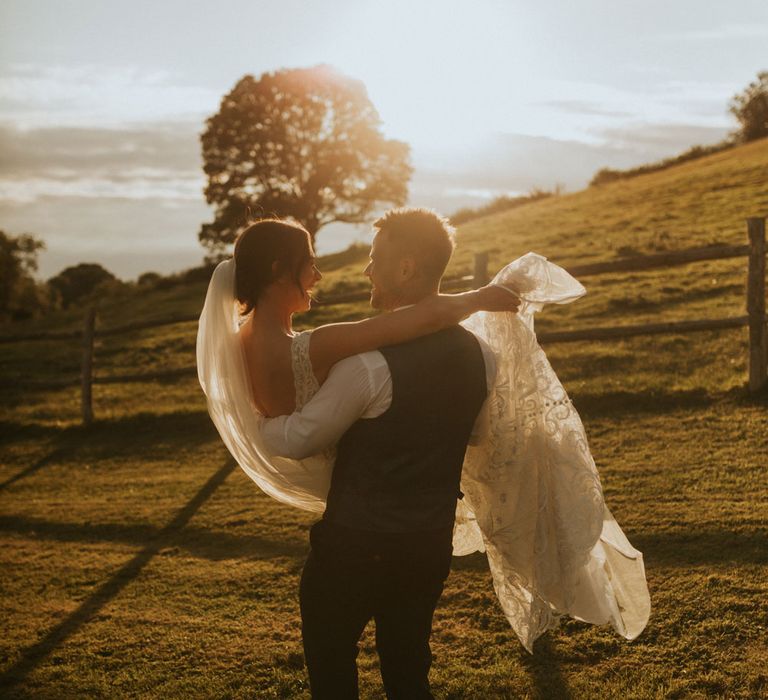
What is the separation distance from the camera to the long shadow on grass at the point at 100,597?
186 inches

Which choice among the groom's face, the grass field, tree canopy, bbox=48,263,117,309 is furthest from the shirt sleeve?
tree canopy, bbox=48,263,117,309

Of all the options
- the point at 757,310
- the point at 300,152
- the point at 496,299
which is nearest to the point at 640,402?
the point at 757,310

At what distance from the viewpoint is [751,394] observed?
26.4 ft

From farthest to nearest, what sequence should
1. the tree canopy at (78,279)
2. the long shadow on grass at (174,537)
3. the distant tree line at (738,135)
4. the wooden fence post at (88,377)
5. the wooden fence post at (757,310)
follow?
1. the tree canopy at (78,279)
2. the distant tree line at (738,135)
3. the wooden fence post at (88,377)
4. the wooden fence post at (757,310)
5. the long shadow on grass at (174,537)

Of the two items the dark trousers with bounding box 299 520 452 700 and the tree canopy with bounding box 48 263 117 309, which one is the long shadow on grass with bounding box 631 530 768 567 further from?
the tree canopy with bounding box 48 263 117 309

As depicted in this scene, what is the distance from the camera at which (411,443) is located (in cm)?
229

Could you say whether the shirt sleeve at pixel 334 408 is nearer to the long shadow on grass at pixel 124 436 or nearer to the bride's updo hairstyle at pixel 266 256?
the bride's updo hairstyle at pixel 266 256

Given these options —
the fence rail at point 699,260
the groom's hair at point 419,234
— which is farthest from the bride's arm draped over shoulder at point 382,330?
the fence rail at point 699,260

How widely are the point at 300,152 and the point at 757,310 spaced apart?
28876mm

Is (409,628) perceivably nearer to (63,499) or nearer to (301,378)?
(301,378)

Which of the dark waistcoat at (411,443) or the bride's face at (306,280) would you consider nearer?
the dark waistcoat at (411,443)

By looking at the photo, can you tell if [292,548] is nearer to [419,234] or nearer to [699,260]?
[419,234]

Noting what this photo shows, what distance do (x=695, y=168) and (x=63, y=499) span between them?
2519 centimetres

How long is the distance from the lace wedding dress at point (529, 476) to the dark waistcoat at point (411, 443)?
314mm
